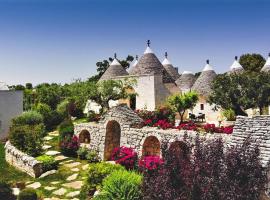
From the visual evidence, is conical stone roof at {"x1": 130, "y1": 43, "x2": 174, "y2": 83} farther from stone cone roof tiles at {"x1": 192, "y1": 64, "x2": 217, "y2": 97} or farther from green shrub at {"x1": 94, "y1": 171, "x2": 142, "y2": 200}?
green shrub at {"x1": 94, "y1": 171, "x2": 142, "y2": 200}

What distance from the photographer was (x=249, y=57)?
149 feet

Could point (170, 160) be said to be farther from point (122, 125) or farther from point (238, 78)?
point (238, 78)

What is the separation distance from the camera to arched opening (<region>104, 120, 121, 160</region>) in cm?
1535

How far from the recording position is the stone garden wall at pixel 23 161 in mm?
13405

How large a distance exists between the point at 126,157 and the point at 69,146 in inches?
158

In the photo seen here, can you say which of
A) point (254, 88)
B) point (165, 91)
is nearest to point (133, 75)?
point (165, 91)

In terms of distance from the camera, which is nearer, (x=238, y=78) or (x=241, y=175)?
(x=241, y=175)

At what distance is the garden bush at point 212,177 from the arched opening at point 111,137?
24.4 feet

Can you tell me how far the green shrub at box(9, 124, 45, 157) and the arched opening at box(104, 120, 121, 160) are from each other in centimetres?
329

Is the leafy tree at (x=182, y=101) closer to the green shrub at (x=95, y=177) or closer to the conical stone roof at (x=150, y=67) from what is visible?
the conical stone roof at (x=150, y=67)

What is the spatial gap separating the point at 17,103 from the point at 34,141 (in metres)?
7.99

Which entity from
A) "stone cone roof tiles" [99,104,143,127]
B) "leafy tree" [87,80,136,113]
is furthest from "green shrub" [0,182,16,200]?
"leafy tree" [87,80,136,113]

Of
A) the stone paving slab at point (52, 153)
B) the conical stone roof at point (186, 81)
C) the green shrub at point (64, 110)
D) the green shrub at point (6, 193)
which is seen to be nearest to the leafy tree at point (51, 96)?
the green shrub at point (64, 110)

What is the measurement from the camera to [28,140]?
15664 millimetres
